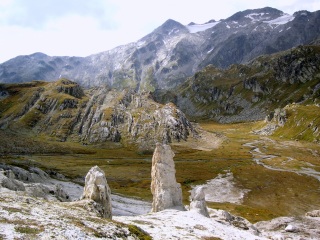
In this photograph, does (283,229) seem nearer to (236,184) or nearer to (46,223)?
(46,223)

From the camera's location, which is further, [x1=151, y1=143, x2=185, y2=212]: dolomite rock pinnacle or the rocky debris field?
[x1=151, y1=143, x2=185, y2=212]: dolomite rock pinnacle

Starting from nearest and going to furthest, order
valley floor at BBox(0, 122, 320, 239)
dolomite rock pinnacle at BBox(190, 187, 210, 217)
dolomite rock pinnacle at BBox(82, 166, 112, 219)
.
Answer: dolomite rock pinnacle at BBox(82, 166, 112, 219), valley floor at BBox(0, 122, 320, 239), dolomite rock pinnacle at BBox(190, 187, 210, 217)

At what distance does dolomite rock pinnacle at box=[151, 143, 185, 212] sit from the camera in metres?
52.5

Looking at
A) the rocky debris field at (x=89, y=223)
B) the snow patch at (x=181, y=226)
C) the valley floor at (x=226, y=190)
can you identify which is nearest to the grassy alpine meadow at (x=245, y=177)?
the valley floor at (x=226, y=190)

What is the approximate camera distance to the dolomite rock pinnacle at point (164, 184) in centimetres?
5247

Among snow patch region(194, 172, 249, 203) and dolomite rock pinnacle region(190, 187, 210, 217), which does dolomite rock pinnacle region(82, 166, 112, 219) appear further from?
snow patch region(194, 172, 249, 203)

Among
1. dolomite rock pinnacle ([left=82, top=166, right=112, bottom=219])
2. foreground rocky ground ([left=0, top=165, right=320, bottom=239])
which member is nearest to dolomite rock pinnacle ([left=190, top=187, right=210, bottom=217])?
foreground rocky ground ([left=0, top=165, right=320, bottom=239])

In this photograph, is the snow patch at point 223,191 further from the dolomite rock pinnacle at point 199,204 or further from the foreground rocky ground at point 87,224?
the dolomite rock pinnacle at point 199,204

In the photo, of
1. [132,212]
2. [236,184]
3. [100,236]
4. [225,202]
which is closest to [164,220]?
[100,236]

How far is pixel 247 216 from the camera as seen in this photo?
3155 inches

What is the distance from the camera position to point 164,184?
53125 mm

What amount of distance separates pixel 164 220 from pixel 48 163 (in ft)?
470

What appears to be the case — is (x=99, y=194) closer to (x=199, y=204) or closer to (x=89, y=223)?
(x=89, y=223)

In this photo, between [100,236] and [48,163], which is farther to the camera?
[48,163]
